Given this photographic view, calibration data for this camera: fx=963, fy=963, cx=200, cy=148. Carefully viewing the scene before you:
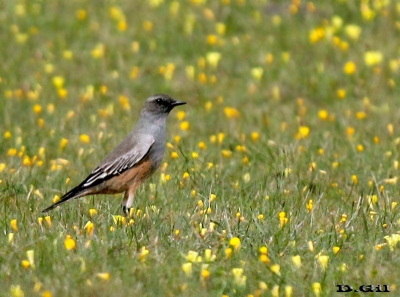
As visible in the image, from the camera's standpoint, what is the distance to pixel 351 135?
11.5 metres

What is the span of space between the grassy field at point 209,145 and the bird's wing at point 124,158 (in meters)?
0.28

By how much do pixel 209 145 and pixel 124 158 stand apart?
2.28 metres

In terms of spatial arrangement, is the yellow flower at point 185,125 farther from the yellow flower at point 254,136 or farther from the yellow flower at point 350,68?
the yellow flower at point 350,68

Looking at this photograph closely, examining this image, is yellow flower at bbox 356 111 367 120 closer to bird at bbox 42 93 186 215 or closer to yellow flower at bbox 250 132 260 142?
yellow flower at bbox 250 132 260 142

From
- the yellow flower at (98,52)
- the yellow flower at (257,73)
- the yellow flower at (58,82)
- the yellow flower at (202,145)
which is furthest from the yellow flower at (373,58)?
the yellow flower at (58,82)

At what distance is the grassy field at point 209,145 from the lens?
6672 millimetres

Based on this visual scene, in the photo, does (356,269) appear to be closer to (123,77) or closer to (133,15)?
(123,77)

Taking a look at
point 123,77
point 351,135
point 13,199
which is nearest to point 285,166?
point 351,135

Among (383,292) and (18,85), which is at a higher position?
(18,85)

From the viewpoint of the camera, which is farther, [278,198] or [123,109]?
[123,109]

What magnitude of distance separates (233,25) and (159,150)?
6.71 m

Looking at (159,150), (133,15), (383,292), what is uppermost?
(133,15)

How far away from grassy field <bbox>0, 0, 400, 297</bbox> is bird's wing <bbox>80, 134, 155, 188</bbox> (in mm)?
284

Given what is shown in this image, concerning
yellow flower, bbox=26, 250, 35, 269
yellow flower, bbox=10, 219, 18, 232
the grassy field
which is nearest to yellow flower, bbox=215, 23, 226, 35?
the grassy field
